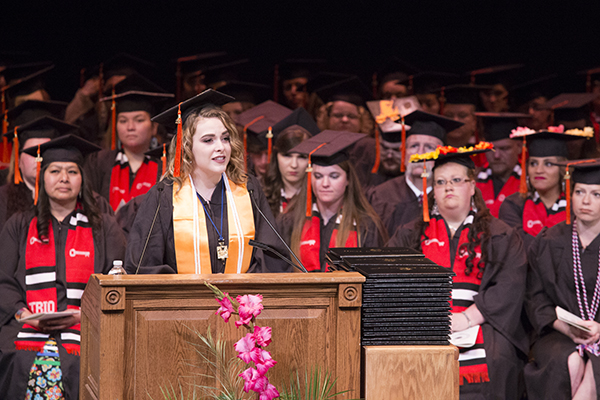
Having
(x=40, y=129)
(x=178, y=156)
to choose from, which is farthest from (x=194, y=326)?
(x=40, y=129)

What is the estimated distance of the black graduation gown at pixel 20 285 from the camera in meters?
3.93

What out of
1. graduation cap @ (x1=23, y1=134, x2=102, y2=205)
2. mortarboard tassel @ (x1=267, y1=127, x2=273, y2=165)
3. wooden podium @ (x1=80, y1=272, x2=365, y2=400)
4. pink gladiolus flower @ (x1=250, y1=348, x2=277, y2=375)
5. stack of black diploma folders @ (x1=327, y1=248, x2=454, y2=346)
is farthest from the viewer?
mortarboard tassel @ (x1=267, y1=127, x2=273, y2=165)

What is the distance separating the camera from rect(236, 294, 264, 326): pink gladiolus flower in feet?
6.02

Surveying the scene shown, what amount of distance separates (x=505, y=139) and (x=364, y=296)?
171 inches

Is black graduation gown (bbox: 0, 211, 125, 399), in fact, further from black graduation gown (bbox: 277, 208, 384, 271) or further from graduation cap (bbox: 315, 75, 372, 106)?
graduation cap (bbox: 315, 75, 372, 106)

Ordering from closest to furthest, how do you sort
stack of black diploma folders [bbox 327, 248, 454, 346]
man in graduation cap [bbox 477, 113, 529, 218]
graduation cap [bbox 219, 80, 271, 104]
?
stack of black diploma folders [bbox 327, 248, 454, 346], man in graduation cap [bbox 477, 113, 529, 218], graduation cap [bbox 219, 80, 271, 104]

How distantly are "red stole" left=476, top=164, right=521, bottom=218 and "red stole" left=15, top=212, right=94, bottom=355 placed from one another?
3254 millimetres

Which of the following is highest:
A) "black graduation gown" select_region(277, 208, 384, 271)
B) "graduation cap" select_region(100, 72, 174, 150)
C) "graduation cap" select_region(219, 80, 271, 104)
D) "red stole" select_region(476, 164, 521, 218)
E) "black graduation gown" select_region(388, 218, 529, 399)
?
"graduation cap" select_region(219, 80, 271, 104)

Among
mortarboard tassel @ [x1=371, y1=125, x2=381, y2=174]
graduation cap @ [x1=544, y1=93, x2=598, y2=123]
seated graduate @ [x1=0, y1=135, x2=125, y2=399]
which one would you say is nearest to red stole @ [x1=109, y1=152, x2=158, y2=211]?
seated graduate @ [x1=0, y1=135, x2=125, y2=399]

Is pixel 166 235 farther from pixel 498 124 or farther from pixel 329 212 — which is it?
pixel 498 124

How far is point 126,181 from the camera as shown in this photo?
18.7ft

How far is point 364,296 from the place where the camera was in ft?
6.89

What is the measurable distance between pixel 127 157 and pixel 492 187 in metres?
3.10

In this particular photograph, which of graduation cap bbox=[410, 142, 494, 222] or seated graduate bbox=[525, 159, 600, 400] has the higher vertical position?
graduation cap bbox=[410, 142, 494, 222]
